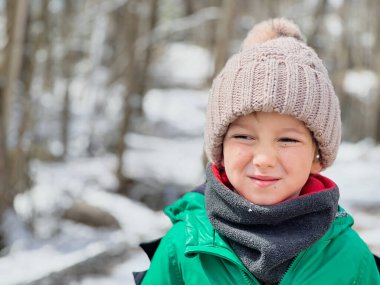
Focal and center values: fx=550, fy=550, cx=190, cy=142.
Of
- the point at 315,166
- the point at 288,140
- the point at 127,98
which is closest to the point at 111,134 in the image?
the point at 127,98

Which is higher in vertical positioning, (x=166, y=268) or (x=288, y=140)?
(x=288, y=140)

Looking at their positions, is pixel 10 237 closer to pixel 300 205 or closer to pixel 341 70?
pixel 300 205

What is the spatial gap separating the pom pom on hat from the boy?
20 cm

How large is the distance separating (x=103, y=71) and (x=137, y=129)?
2.23 m

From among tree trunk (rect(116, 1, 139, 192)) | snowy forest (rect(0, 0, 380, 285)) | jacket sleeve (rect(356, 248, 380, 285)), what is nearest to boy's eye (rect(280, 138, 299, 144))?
jacket sleeve (rect(356, 248, 380, 285))

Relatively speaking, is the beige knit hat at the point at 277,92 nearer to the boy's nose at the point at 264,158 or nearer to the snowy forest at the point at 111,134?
the boy's nose at the point at 264,158

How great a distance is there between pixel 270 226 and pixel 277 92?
0.37 meters

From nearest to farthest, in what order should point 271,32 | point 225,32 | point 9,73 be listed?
point 271,32
point 9,73
point 225,32

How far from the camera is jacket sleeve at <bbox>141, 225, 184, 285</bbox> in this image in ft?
5.09

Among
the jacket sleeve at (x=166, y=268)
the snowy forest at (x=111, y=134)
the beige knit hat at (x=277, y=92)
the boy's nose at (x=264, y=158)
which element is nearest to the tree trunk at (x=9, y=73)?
the snowy forest at (x=111, y=134)

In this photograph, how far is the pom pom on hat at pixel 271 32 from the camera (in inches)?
71.8

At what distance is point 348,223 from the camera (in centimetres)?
166

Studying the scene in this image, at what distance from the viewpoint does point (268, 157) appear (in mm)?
1480

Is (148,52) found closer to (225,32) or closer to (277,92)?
(225,32)
